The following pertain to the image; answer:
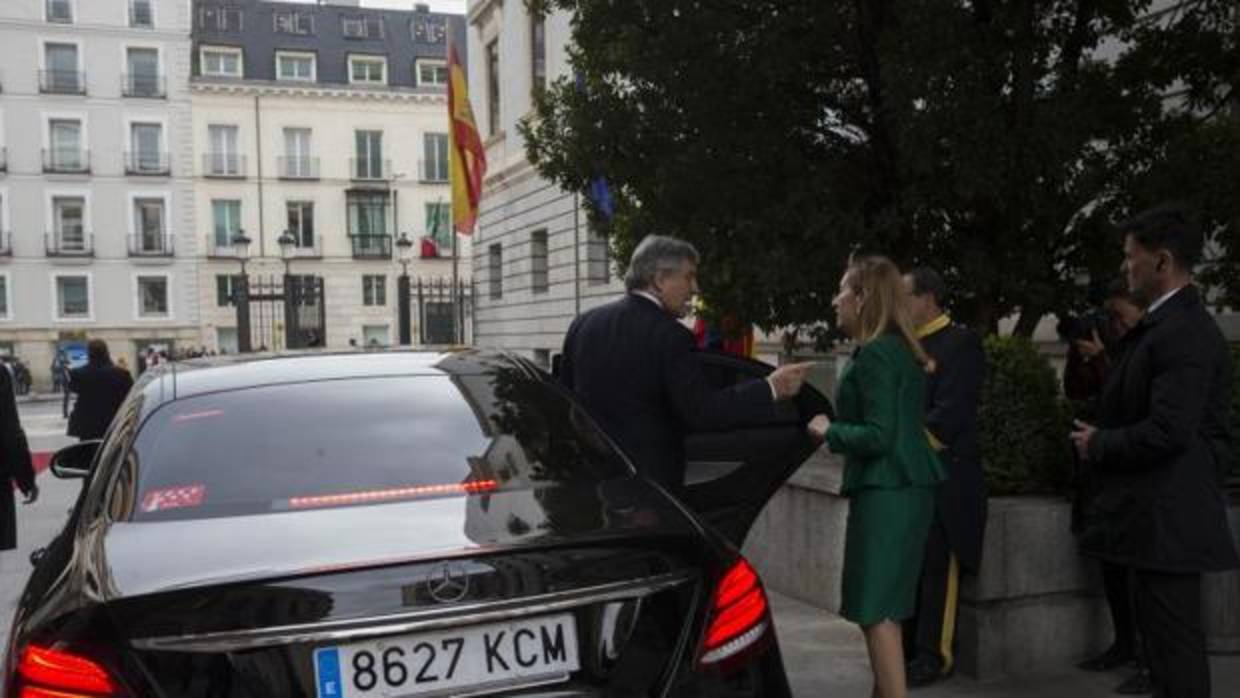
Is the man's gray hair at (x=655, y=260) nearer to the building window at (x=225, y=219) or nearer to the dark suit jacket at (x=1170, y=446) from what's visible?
the dark suit jacket at (x=1170, y=446)

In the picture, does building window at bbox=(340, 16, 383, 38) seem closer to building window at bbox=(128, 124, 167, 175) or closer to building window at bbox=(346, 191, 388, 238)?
building window at bbox=(346, 191, 388, 238)

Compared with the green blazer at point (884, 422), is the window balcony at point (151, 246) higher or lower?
higher

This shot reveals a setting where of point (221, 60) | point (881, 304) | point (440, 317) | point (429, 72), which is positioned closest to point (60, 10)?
point (221, 60)

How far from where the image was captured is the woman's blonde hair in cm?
387

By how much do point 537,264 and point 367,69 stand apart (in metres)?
39.1

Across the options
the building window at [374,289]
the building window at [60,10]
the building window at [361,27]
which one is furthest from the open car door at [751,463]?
the building window at [361,27]

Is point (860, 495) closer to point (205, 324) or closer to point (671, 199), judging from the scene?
point (671, 199)

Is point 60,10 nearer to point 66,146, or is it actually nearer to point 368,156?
point 66,146

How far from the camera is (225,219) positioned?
5828 centimetres

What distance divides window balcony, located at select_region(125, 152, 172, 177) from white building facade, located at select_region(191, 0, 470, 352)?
1.59 m

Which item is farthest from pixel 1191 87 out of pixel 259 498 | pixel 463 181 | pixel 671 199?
pixel 463 181

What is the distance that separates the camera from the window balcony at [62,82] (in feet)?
179

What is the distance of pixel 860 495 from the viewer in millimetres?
3926

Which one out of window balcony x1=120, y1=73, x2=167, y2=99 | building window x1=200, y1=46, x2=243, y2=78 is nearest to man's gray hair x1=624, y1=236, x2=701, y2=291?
window balcony x1=120, y1=73, x2=167, y2=99
